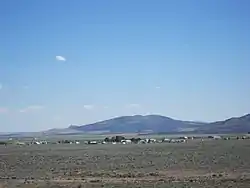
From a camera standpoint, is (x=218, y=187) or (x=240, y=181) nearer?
(x=218, y=187)

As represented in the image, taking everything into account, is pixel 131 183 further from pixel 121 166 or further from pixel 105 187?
pixel 121 166

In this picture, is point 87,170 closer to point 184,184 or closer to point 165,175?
point 165,175

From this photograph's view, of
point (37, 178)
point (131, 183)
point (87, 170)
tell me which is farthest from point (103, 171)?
point (131, 183)

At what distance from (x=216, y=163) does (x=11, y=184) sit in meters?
22.9

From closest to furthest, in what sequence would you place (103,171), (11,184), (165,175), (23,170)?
(11,184) < (165,175) < (103,171) < (23,170)

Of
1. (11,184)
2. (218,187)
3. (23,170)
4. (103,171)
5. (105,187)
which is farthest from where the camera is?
(23,170)

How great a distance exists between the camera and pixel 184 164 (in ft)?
169

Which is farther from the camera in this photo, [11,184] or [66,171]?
[66,171]

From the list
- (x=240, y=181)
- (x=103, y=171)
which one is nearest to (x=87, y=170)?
(x=103, y=171)

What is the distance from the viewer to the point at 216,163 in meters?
51.2

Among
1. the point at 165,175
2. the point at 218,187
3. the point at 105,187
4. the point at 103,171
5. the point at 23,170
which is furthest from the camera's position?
the point at 23,170

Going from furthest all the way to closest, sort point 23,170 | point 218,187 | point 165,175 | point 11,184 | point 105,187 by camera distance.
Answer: point 23,170
point 165,175
point 11,184
point 105,187
point 218,187

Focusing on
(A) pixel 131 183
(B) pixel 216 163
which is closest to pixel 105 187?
(A) pixel 131 183

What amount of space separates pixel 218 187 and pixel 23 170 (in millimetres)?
24957
